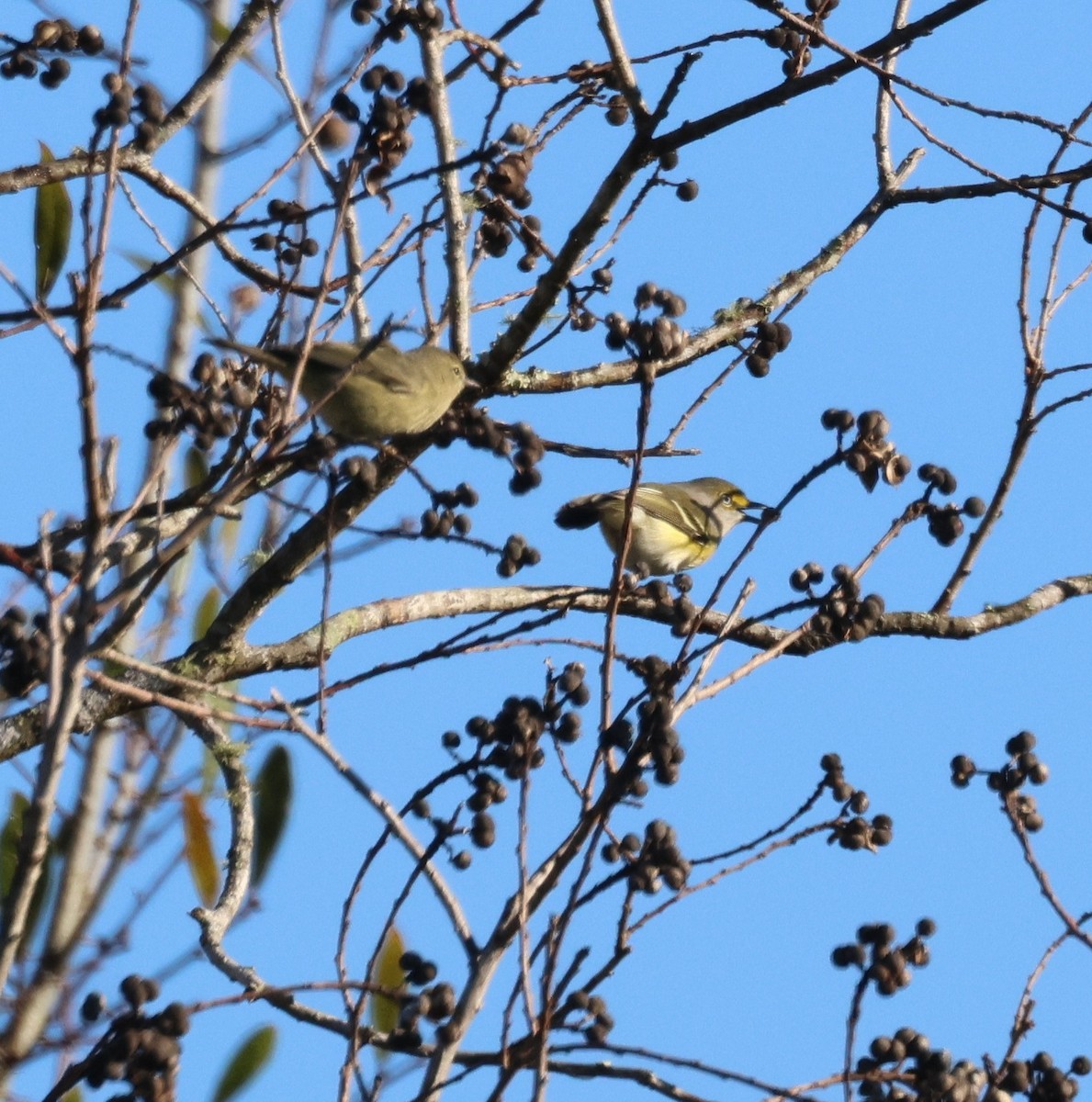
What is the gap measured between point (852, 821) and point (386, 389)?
7.95ft

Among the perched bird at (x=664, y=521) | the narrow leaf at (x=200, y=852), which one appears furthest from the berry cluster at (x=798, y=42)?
the narrow leaf at (x=200, y=852)

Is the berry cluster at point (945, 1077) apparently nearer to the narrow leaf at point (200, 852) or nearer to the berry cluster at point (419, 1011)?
the berry cluster at point (419, 1011)

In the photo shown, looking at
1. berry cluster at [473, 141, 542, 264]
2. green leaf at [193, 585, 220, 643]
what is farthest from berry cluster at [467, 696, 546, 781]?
green leaf at [193, 585, 220, 643]

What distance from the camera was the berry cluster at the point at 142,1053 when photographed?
2.41m

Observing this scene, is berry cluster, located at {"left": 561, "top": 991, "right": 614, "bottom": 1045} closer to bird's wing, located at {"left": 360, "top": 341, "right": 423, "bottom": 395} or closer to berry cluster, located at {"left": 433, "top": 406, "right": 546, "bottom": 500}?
berry cluster, located at {"left": 433, "top": 406, "right": 546, "bottom": 500}

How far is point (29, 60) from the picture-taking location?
4234 millimetres

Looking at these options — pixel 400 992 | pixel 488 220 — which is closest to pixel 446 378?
pixel 488 220

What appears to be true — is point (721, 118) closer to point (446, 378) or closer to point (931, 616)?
point (446, 378)

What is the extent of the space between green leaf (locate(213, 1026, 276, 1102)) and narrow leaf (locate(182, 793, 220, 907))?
83 cm

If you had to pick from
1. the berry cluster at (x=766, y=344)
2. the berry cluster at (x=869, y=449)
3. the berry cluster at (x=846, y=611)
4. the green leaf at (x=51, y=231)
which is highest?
the green leaf at (x=51, y=231)

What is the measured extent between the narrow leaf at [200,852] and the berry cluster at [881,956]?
110 inches

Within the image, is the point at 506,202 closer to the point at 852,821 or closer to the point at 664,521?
the point at 852,821

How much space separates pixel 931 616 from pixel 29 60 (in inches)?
130

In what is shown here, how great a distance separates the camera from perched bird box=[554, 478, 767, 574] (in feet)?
24.1
